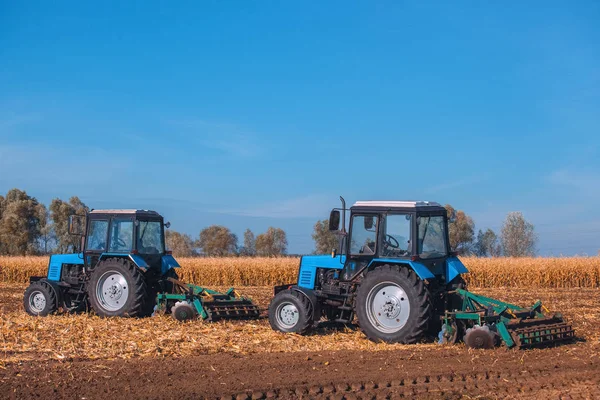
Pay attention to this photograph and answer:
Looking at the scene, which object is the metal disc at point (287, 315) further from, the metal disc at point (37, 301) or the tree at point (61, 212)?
the tree at point (61, 212)

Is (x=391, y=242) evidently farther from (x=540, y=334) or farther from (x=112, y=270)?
(x=112, y=270)

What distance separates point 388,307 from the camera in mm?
9750

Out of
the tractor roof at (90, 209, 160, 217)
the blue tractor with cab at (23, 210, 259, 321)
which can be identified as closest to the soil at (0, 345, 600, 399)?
the blue tractor with cab at (23, 210, 259, 321)

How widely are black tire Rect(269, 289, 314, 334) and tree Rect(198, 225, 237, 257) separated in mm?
48253

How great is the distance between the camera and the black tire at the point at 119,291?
1248 centimetres

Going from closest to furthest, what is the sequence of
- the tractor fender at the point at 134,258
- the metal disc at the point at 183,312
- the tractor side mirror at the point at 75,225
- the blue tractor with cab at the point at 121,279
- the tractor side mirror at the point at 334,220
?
1. the tractor side mirror at the point at 334,220
2. the metal disc at the point at 183,312
3. the blue tractor with cab at the point at 121,279
4. the tractor fender at the point at 134,258
5. the tractor side mirror at the point at 75,225

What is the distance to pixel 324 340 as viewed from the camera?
10039mm

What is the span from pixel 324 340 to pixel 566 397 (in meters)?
4.09

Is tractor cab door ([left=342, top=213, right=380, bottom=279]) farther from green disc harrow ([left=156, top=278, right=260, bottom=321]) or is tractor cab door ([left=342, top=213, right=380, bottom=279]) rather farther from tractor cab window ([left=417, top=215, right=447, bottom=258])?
green disc harrow ([left=156, top=278, right=260, bottom=321])

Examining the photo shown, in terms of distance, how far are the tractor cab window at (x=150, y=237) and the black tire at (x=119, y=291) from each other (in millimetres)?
542

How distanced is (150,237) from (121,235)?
57 centimetres

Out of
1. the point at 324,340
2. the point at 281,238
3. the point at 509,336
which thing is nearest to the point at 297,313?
the point at 324,340

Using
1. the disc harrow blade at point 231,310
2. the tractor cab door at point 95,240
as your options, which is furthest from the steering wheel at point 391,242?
the tractor cab door at point 95,240

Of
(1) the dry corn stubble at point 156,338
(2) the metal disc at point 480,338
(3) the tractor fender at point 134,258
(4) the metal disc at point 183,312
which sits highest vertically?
(3) the tractor fender at point 134,258
